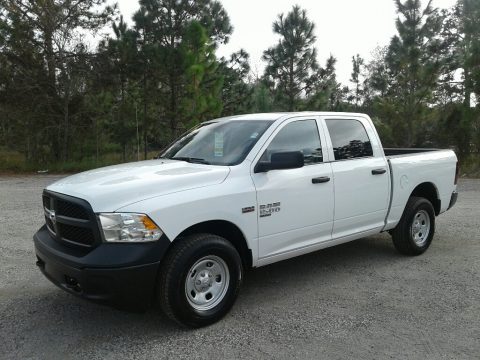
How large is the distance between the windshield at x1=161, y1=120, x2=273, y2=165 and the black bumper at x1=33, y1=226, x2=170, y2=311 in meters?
1.23

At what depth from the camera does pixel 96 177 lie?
4.00 m

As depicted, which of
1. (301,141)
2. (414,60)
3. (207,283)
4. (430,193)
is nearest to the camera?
(207,283)

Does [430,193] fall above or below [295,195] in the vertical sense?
below

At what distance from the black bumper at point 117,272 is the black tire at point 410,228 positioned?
3.46m

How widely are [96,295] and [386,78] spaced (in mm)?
17233

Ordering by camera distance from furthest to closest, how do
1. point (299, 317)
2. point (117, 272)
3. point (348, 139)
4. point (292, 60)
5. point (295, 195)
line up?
1. point (292, 60)
2. point (348, 139)
3. point (295, 195)
4. point (299, 317)
5. point (117, 272)

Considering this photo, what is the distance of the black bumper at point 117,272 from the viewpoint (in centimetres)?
330

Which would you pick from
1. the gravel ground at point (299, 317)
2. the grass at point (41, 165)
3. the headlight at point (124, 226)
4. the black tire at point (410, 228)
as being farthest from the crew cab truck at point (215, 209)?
the grass at point (41, 165)

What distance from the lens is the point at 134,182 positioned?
366cm

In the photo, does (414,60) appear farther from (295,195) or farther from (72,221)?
(72,221)

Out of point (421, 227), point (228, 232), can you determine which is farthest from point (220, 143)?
point (421, 227)

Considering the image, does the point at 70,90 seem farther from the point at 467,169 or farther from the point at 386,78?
the point at 467,169

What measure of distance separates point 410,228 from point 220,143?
9.31 ft

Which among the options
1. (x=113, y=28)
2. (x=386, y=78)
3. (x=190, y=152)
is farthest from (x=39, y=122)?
(x=190, y=152)
